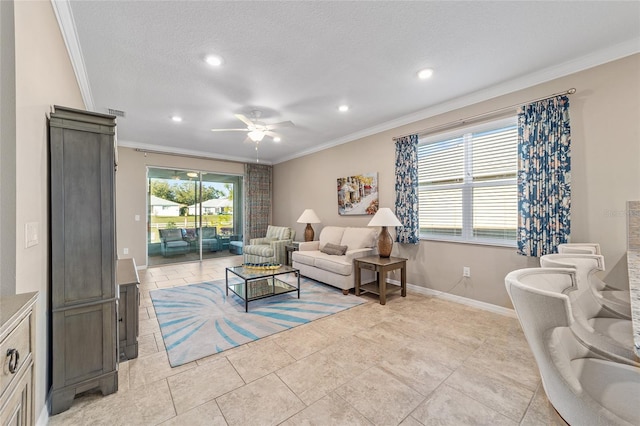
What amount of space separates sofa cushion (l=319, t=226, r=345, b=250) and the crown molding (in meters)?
4.03

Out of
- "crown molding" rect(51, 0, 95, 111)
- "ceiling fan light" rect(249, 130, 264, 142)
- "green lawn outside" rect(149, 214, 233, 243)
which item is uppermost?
"crown molding" rect(51, 0, 95, 111)

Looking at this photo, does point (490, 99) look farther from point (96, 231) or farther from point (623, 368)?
point (96, 231)

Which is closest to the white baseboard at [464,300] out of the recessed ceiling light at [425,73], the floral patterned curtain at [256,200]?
the recessed ceiling light at [425,73]

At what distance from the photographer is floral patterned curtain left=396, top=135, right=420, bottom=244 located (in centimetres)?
393

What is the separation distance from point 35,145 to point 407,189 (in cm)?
388

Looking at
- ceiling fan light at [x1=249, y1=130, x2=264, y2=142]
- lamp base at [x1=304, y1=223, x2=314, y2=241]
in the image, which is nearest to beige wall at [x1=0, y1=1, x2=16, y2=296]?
ceiling fan light at [x1=249, y1=130, x2=264, y2=142]

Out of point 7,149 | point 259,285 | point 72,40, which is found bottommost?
point 259,285

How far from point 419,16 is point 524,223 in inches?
94.3

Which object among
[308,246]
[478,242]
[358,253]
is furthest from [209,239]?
[478,242]

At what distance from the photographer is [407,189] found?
400 cm

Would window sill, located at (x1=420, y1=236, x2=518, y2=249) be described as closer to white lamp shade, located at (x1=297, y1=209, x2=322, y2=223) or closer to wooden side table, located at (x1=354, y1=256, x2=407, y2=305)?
wooden side table, located at (x1=354, y1=256, x2=407, y2=305)

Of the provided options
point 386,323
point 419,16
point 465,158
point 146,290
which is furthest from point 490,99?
point 146,290

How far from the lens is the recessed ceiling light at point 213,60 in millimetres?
Result: 2518

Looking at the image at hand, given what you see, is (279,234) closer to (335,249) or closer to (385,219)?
(335,249)
